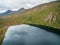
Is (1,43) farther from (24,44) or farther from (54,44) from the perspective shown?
(54,44)

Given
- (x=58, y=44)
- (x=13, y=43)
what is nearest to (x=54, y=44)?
(x=58, y=44)

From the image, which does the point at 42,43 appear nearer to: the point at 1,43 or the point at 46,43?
the point at 46,43

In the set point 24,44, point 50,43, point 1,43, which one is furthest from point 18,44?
point 50,43

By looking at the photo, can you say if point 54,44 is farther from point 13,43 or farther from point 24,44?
point 13,43

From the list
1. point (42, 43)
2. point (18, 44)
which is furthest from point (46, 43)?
point (18, 44)

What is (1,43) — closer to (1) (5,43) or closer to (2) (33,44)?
(1) (5,43)

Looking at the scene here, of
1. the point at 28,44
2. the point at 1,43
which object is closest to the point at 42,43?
the point at 28,44
